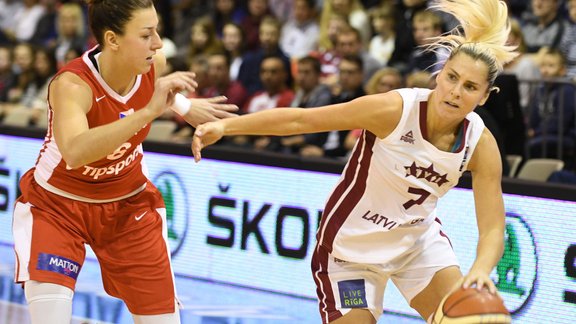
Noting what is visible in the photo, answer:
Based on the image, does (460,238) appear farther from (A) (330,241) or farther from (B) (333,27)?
(B) (333,27)

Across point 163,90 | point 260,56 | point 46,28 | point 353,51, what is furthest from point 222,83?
point 163,90

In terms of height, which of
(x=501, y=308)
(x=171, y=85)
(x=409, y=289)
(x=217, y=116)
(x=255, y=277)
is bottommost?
(x=255, y=277)

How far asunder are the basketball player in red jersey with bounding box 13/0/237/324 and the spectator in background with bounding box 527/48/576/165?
4.33 m

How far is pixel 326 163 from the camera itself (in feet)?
22.6

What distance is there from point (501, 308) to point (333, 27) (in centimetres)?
655

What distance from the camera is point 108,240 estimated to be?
14.0 ft

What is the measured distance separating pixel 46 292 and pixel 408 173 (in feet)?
5.01

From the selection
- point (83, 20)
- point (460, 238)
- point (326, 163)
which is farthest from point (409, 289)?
point (83, 20)

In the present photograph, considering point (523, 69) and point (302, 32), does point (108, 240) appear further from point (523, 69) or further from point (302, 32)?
point (302, 32)

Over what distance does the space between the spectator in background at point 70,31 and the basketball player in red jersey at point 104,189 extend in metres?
7.87

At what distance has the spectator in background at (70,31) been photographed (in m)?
12.0

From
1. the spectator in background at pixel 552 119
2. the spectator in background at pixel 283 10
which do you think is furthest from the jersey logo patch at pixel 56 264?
the spectator in background at pixel 283 10

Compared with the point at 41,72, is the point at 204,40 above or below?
above

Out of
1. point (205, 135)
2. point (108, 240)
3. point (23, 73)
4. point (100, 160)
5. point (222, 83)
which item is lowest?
point (23, 73)
